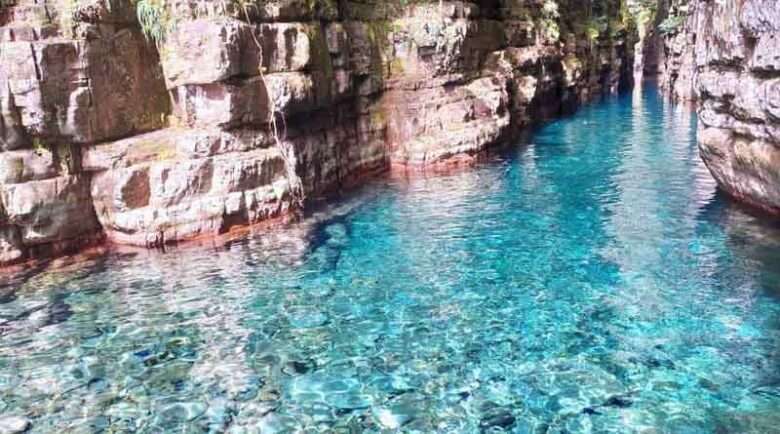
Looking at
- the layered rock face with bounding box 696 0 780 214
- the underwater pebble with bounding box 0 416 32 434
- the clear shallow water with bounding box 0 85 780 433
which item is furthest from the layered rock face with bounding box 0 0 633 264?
the layered rock face with bounding box 696 0 780 214

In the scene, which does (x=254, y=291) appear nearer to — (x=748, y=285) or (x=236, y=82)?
(x=236, y=82)

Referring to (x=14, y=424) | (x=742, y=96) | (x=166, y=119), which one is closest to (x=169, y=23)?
(x=166, y=119)

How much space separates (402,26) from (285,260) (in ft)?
30.0

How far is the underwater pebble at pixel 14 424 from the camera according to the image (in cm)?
548

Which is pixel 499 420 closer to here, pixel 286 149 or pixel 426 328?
pixel 426 328

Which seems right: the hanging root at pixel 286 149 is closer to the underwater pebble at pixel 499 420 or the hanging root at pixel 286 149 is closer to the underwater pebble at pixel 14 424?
the underwater pebble at pixel 14 424

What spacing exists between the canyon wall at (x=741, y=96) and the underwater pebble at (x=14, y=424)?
9.33 m

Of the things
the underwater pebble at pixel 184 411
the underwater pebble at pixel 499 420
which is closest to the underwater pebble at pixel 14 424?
the underwater pebble at pixel 184 411

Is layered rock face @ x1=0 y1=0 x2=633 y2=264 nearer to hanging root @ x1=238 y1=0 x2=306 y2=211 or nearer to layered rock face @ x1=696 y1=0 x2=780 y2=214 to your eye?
hanging root @ x1=238 y1=0 x2=306 y2=211

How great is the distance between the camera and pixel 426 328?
7121mm

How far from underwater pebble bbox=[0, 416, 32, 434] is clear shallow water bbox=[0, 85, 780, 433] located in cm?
8

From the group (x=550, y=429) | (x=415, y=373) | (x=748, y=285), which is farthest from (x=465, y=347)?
(x=748, y=285)

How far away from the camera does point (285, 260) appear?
9523mm

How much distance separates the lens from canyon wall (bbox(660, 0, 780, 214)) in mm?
8641
